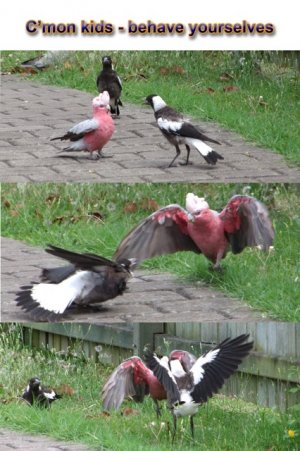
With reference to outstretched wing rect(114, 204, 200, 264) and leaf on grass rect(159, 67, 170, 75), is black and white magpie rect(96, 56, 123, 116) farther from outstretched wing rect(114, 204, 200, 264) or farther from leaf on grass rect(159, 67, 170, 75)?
outstretched wing rect(114, 204, 200, 264)

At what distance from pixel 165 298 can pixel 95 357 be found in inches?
97.8

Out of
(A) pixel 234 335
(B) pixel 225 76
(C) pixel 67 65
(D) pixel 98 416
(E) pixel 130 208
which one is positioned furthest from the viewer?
(C) pixel 67 65

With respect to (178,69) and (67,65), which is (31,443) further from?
(67,65)

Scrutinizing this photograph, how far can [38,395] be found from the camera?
7.54 meters

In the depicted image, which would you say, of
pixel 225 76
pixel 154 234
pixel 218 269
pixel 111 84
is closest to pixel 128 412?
pixel 218 269

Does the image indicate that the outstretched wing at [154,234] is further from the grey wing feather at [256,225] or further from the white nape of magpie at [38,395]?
the white nape of magpie at [38,395]

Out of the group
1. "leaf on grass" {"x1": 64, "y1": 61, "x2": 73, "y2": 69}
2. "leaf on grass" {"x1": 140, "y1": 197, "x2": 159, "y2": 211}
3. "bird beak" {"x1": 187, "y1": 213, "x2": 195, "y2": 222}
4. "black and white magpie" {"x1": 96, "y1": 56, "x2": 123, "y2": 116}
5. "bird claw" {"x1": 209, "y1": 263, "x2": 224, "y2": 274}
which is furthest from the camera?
"leaf on grass" {"x1": 64, "y1": 61, "x2": 73, "y2": 69}

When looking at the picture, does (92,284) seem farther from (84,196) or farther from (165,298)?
(84,196)

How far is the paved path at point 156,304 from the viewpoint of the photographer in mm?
6281

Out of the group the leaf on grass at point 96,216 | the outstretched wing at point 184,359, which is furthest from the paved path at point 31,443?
the leaf on grass at point 96,216

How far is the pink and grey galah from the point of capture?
7488 millimetres

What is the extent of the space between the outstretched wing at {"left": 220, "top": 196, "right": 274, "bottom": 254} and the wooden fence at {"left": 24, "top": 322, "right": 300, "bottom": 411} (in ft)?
2.15

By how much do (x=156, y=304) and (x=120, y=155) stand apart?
1.79m

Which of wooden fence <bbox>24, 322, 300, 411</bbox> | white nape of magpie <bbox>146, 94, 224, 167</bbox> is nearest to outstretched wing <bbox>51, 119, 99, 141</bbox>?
white nape of magpie <bbox>146, 94, 224, 167</bbox>
